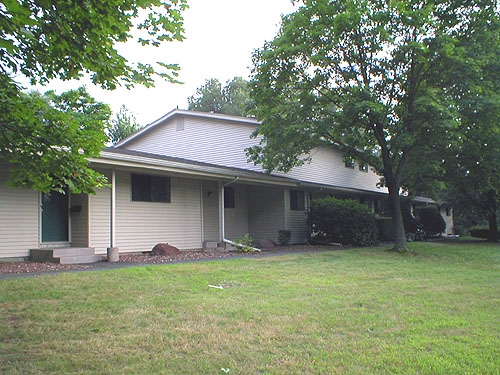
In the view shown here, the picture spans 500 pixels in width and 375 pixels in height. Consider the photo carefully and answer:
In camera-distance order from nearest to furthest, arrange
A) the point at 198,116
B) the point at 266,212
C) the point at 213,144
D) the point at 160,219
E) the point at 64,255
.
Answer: the point at 64,255, the point at 160,219, the point at 266,212, the point at 213,144, the point at 198,116

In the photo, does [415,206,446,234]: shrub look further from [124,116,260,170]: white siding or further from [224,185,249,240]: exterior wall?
[224,185,249,240]: exterior wall

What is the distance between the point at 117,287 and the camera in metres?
7.06

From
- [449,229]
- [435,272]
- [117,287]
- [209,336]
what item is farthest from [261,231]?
[449,229]

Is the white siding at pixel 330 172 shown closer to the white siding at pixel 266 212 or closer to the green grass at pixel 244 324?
the white siding at pixel 266 212

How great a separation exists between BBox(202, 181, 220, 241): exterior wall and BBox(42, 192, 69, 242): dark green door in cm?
500

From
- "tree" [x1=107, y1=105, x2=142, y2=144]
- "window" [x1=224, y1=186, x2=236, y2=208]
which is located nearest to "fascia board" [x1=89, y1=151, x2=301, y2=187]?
"window" [x1=224, y1=186, x2=236, y2=208]

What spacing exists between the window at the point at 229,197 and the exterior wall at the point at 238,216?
164 mm

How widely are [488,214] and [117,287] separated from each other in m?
24.7

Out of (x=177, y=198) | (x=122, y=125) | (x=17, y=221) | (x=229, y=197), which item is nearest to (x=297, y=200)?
(x=229, y=197)

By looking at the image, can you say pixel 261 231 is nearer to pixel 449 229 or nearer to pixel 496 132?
pixel 496 132

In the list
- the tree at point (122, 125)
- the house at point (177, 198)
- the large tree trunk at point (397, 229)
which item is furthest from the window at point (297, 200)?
the tree at point (122, 125)

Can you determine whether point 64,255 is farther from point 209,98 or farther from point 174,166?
point 209,98

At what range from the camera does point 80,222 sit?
11922 millimetres

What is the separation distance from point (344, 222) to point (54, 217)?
10.3 metres
